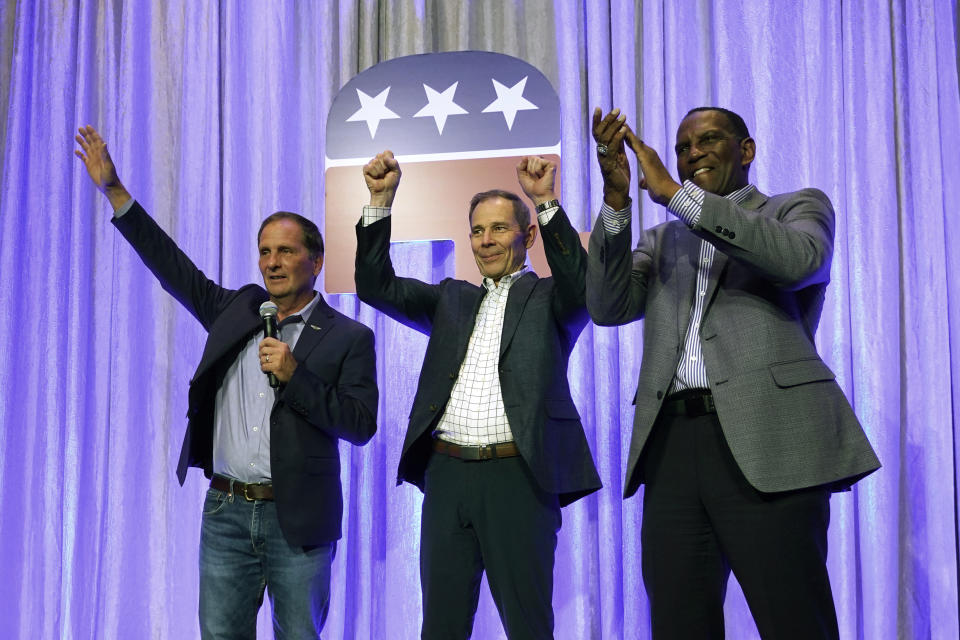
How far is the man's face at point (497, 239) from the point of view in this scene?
237 cm

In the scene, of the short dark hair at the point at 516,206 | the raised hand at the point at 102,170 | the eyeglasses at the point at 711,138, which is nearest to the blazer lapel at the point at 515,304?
the short dark hair at the point at 516,206

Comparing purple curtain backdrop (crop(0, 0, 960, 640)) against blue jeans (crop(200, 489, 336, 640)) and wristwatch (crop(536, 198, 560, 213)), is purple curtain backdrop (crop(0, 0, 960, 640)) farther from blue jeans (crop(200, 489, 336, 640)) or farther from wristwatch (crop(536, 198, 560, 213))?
wristwatch (crop(536, 198, 560, 213))

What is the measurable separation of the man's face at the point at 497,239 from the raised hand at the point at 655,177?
661mm

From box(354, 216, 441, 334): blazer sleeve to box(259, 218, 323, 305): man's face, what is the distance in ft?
0.58

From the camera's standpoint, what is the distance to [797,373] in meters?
1.69

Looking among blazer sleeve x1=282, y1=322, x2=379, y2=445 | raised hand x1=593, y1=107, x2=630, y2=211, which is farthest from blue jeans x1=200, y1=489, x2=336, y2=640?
raised hand x1=593, y1=107, x2=630, y2=211

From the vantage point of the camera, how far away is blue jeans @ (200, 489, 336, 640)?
2.19 metres

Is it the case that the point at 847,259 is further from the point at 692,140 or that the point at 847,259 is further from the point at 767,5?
the point at 692,140

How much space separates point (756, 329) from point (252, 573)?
1389 millimetres

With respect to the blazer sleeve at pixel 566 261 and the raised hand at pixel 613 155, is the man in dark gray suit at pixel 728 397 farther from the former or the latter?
the blazer sleeve at pixel 566 261

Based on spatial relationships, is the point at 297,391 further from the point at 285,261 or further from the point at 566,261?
the point at 566,261

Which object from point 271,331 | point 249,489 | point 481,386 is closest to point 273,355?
point 271,331

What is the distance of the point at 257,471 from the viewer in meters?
2.24

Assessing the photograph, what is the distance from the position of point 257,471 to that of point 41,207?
1996 mm
